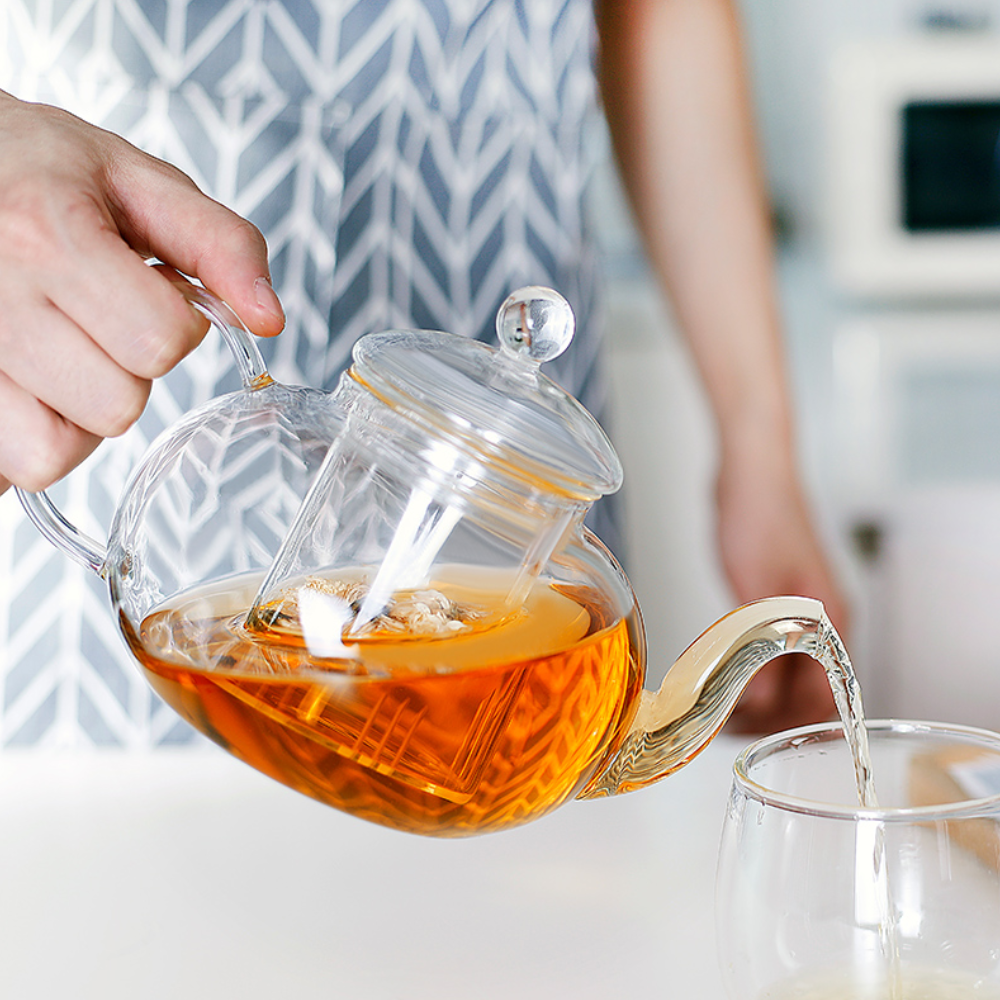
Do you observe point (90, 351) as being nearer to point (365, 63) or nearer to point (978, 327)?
point (365, 63)

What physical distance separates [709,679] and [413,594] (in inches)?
4.2

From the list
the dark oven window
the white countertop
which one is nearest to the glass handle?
the white countertop

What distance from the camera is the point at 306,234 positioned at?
2.60 feet

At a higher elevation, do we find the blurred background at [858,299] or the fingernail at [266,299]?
the blurred background at [858,299]

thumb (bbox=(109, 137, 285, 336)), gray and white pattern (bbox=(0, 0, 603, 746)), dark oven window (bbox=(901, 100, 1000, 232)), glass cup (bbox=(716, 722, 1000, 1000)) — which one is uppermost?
dark oven window (bbox=(901, 100, 1000, 232))

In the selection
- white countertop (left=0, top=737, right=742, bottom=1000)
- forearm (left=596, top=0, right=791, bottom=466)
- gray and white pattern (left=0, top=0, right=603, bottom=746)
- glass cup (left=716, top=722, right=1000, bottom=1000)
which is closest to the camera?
glass cup (left=716, top=722, right=1000, bottom=1000)

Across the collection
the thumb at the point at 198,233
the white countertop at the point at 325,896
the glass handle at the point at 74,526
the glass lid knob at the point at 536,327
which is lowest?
the white countertop at the point at 325,896

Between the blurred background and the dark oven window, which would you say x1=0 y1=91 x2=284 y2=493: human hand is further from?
the dark oven window

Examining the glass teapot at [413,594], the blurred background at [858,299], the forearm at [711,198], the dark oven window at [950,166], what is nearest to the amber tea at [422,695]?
the glass teapot at [413,594]

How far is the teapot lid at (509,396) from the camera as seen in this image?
0.32 m

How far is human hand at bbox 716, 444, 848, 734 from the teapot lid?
470 mm

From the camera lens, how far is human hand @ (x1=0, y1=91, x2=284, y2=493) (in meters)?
0.35

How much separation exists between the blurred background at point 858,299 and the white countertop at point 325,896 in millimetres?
1082

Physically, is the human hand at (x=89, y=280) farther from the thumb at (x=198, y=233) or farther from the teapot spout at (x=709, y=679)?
the teapot spout at (x=709, y=679)
